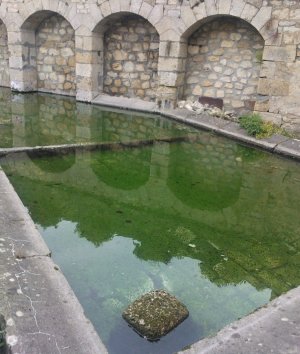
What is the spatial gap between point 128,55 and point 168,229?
666cm

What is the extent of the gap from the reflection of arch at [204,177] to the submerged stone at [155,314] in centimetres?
176

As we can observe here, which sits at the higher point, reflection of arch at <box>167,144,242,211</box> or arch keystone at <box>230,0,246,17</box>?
arch keystone at <box>230,0,246,17</box>

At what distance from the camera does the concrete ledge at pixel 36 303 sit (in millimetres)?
1890

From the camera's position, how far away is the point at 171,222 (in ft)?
12.4

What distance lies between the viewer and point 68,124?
23.5ft

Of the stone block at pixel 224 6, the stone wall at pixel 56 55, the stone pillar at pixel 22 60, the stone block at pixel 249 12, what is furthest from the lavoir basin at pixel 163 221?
the stone pillar at pixel 22 60

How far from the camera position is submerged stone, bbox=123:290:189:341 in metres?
2.30

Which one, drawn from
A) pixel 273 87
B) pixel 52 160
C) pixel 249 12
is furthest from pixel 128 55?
pixel 52 160

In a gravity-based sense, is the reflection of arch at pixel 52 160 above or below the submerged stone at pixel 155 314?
above

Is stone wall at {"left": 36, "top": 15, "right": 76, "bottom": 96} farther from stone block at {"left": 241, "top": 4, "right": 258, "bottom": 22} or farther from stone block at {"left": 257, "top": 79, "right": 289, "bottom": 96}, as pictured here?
stone block at {"left": 257, "top": 79, "right": 289, "bottom": 96}

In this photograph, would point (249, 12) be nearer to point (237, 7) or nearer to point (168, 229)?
point (237, 7)

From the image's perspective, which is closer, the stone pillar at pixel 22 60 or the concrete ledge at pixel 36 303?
the concrete ledge at pixel 36 303

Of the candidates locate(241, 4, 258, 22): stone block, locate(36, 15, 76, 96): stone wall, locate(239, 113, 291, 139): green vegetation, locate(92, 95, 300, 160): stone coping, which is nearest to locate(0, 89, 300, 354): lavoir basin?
locate(92, 95, 300, 160): stone coping

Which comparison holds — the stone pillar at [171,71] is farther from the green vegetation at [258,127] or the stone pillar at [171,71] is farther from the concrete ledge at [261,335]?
the concrete ledge at [261,335]
